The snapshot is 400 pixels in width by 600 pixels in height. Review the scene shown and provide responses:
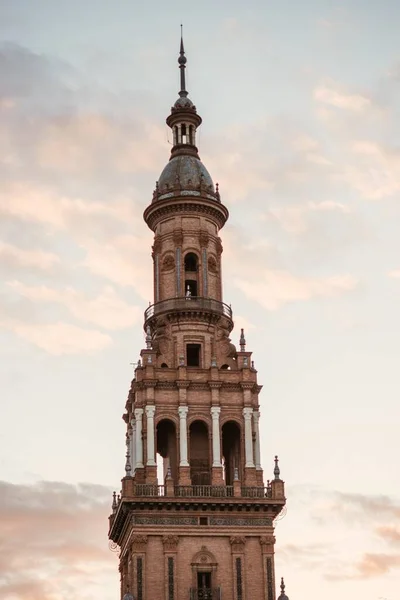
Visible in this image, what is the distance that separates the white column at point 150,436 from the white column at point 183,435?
1.89 meters

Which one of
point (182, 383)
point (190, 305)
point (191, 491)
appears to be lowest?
point (191, 491)

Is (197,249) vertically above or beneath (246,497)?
above

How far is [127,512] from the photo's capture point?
287 ft

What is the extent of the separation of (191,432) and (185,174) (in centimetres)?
2052

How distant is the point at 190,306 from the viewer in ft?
311

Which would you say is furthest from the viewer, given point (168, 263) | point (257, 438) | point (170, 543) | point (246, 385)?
point (168, 263)

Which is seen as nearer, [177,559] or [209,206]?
[177,559]

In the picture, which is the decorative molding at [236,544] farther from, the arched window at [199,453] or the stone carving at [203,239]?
the stone carving at [203,239]

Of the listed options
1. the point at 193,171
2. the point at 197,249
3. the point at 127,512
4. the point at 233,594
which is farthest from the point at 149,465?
the point at 193,171

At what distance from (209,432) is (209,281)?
12.4m

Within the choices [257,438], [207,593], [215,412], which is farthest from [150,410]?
[207,593]

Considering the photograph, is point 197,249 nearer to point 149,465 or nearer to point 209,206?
point 209,206

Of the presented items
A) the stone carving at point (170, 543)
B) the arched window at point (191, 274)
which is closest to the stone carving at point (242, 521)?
the stone carving at point (170, 543)

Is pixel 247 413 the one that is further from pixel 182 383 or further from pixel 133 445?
pixel 133 445
